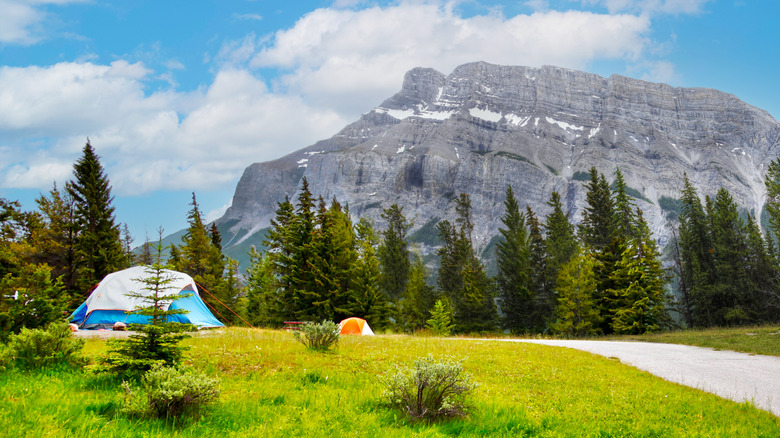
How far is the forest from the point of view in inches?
1302

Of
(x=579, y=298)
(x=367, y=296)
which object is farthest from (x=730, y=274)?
(x=367, y=296)

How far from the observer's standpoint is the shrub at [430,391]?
6754 mm

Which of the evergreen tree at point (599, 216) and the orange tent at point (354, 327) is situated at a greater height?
the evergreen tree at point (599, 216)

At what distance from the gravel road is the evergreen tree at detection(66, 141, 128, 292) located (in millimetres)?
33910

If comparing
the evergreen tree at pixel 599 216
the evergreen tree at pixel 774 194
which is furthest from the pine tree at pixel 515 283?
the evergreen tree at pixel 774 194

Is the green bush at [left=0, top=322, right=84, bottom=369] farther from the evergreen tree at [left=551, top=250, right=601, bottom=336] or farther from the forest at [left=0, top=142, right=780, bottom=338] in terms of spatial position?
→ the evergreen tree at [left=551, top=250, right=601, bottom=336]

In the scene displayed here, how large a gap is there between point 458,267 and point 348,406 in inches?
2042

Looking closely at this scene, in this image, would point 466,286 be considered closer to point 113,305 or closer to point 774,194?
point 774,194

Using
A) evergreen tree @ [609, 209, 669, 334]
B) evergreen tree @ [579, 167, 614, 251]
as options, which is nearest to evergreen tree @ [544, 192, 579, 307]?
evergreen tree @ [579, 167, 614, 251]

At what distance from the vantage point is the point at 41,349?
8.26 m

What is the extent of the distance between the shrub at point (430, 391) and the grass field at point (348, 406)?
0.83 ft

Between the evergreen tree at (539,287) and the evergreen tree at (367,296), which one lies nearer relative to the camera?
the evergreen tree at (367,296)

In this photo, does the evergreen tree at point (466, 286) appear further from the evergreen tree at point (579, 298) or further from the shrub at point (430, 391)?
the shrub at point (430, 391)

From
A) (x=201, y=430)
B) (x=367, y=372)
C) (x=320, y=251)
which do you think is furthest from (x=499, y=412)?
(x=320, y=251)
